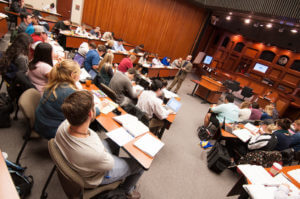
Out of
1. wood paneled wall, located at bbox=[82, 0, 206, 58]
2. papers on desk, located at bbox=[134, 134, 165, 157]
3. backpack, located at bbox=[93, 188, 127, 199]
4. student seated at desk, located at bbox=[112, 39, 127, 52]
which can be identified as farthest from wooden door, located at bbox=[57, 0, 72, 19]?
backpack, located at bbox=[93, 188, 127, 199]

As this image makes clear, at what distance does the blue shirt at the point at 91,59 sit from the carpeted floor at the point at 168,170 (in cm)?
189

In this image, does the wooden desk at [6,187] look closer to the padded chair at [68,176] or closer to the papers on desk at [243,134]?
the padded chair at [68,176]

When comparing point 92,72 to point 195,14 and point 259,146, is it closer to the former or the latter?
point 259,146

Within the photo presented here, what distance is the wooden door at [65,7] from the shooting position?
32.4 ft

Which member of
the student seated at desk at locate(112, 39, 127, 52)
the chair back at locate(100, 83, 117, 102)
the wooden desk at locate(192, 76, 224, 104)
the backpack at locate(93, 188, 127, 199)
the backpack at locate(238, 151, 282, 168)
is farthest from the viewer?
the student seated at desk at locate(112, 39, 127, 52)

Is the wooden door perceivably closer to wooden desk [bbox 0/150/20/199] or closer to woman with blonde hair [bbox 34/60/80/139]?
woman with blonde hair [bbox 34/60/80/139]

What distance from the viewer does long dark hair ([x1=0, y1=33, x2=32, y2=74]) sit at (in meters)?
2.38

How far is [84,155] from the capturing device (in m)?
1.27

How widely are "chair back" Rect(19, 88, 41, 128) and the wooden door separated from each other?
33.8 feet

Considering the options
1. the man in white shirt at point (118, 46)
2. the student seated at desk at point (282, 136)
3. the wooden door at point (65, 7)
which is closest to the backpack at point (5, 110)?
the student seated at desk at point (282, 136)

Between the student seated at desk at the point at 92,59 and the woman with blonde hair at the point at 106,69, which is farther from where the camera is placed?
the student seated at desk at the point at 92,59

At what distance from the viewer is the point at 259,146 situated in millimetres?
2967

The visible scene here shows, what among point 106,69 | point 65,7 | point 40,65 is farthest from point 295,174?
point 65,7

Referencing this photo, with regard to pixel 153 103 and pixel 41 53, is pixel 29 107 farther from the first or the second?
pixel 153 103
